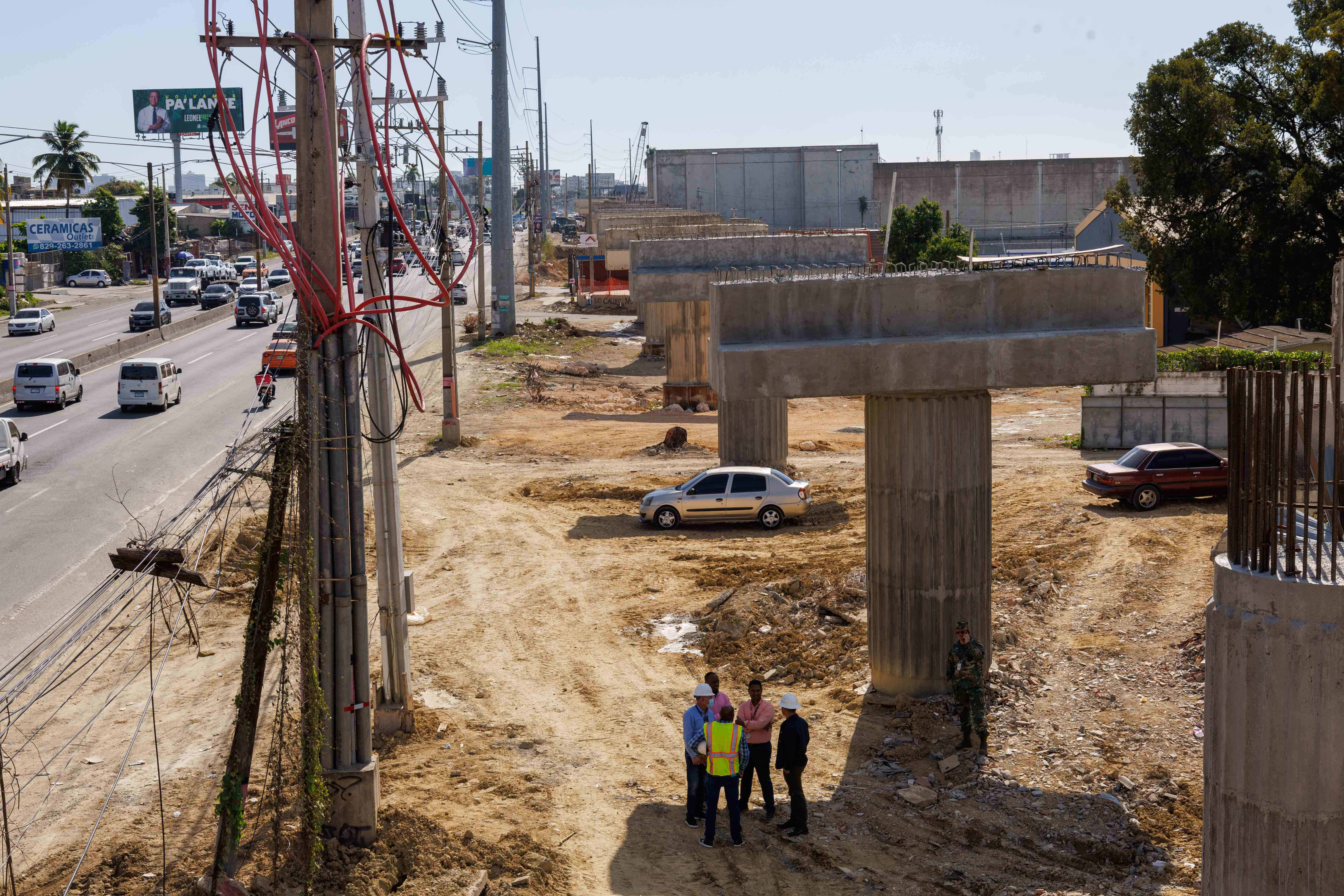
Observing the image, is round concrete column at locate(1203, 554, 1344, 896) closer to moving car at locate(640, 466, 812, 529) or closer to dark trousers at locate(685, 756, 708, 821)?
dark trousers at locate(685, 756, 708, 821)

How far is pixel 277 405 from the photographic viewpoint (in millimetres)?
39875

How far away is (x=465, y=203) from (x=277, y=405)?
103 feet

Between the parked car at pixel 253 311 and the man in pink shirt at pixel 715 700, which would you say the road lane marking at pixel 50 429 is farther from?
the man in pink shirt at pixel 715 700

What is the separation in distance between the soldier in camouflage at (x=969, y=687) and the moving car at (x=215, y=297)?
6518 centimetres

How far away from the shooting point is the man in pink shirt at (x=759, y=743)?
39.8 feet

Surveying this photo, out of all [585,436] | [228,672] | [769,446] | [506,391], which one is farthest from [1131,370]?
[506,391]

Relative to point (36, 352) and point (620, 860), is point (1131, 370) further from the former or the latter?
point (36, 352)

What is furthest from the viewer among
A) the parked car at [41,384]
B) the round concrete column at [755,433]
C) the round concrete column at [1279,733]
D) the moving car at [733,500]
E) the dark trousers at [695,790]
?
the parked car at [41,384]

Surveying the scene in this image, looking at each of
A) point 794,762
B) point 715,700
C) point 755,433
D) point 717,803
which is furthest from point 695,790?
point 755,433

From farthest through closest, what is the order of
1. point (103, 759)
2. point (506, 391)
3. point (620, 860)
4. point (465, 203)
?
point (506, 391)
point (103, 759)
point (620, 860)
point (465, 203)

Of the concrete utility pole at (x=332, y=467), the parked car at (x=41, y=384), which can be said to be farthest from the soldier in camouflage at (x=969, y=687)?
the parked car at (x=41, y=384)

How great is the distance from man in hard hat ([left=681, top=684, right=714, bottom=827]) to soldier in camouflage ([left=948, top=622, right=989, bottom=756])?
3.07 m

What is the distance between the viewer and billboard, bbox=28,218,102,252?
7500 centimetres

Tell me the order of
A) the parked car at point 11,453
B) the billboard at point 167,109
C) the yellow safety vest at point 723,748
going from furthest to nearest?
the billboard at point 167,109 < the parked car at point 11,453 < the yellow safety vest at point 723,748
